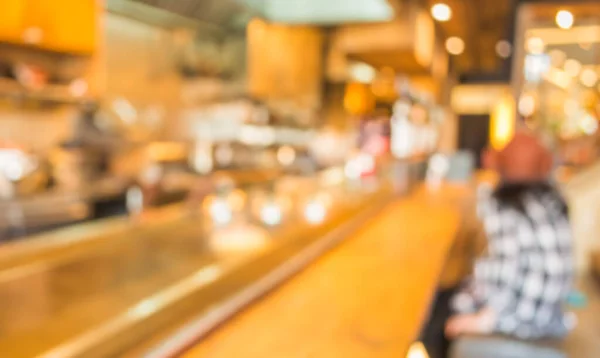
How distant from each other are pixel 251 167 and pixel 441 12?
2.34 m

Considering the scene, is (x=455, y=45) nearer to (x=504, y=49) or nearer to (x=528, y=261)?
(x=504, y=49)

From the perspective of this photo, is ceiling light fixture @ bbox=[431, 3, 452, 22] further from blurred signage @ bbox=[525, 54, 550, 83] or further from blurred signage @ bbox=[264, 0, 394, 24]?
blurred signage @ bbox=[525, 54, 550, 83]

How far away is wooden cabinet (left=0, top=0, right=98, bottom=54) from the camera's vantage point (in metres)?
3.41

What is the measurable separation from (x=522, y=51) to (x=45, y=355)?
17.1ft

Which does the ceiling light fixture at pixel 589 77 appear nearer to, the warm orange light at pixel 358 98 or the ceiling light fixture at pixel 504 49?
the ceiling light fixture at pixel 504 49

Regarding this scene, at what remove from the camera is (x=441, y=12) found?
3.91 m

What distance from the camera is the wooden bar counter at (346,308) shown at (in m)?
1.05

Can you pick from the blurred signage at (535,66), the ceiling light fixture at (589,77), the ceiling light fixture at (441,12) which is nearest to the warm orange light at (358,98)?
the blurred signage at (535,66)

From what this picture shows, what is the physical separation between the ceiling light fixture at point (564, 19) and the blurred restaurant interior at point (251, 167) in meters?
0.02

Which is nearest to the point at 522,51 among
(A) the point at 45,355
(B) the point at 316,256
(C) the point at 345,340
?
(B) the point at 316,256

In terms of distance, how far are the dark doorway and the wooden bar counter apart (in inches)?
336

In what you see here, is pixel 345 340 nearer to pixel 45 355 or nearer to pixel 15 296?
pixel 45 355

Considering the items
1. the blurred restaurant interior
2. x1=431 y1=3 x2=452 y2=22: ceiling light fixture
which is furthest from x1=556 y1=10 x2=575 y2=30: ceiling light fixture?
x1=431 y1=3 x2=452 y2=22: ceiling light fixture

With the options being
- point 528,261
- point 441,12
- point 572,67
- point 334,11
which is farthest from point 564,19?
point 528,261
